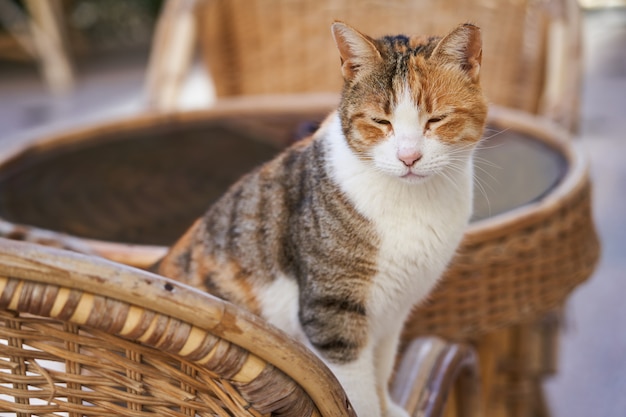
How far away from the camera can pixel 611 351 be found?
7.30ft

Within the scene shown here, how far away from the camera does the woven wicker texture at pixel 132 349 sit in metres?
0.51

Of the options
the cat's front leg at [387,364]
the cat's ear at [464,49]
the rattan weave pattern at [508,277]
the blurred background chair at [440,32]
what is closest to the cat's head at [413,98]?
the cat's ear at [464,49]

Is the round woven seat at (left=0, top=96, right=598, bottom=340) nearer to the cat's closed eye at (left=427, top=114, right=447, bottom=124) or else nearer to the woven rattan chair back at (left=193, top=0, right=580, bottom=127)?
the cat's closed eye at (left=427, top=114, right=447, bottom=124)

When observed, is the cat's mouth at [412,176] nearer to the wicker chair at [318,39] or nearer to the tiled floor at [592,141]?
the tiled floor at [592,141]

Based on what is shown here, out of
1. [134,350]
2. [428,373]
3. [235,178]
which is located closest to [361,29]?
[235,178]

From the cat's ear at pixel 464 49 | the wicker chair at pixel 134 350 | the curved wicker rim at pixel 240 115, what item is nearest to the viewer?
the wicker chair at pixel 134 350

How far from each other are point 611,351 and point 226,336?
1.93 meters

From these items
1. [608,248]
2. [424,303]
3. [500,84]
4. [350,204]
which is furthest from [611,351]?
[350,204]

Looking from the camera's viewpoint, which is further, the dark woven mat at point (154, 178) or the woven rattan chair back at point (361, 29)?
the woven rattan chair back at point (361, 29)

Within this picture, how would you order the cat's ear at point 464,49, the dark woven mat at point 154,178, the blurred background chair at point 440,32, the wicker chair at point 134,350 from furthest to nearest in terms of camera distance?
the blurred background chair at point 440,32 → the dark woven mat at point 154,178 → the cat's ear at point 464,49 → the wicker chair at point 134,350

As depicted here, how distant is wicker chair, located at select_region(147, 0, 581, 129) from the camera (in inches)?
84.6

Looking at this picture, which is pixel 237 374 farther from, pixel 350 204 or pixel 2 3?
pixel 2 3

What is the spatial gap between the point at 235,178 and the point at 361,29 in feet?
2.81

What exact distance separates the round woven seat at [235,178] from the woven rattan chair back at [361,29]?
0.43m
